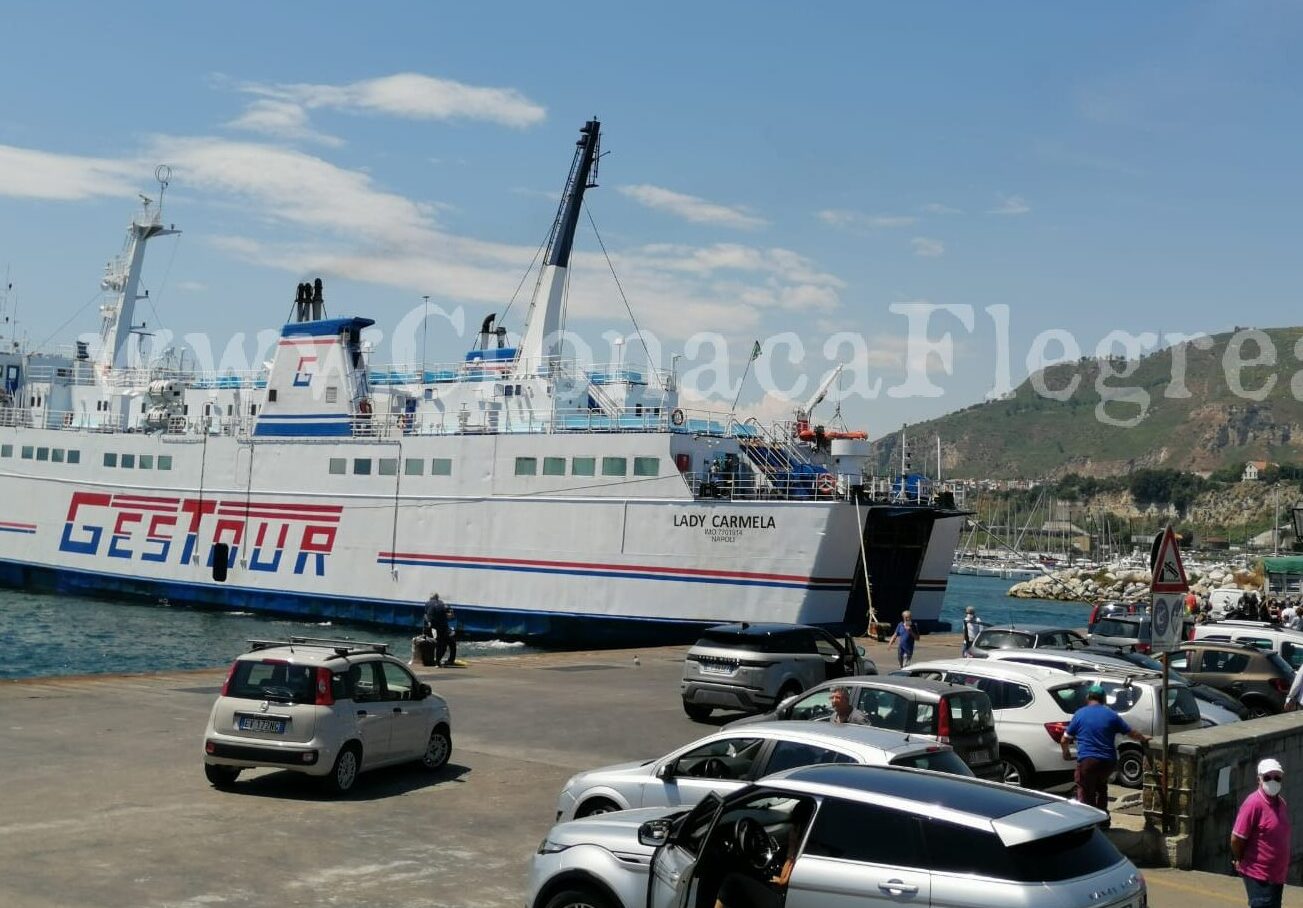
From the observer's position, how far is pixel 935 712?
11.6 m

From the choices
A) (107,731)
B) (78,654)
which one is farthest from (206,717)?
(78,654)

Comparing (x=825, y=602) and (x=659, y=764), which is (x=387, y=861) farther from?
(x=825, y=602)

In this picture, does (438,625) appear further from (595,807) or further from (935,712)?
(595,807)

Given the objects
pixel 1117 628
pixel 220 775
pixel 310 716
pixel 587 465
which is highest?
pixel 587 465

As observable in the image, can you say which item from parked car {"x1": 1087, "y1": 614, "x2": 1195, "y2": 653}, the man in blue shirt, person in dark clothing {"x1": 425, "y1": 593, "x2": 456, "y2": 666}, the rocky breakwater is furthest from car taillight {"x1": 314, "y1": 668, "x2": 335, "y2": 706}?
the rocky breakwater

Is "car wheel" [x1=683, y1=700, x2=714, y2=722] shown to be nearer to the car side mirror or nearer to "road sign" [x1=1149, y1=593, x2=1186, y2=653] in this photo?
"road sign" [x1=1149, y1=593, x2=1186, y2=653]

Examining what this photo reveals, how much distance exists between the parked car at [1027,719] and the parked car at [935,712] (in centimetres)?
103

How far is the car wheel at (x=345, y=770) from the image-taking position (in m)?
12.0

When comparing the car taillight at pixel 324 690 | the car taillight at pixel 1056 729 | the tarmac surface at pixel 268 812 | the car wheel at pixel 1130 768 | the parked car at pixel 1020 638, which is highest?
the parked car at pixel 1020 638

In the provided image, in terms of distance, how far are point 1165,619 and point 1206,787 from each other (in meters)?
1.87

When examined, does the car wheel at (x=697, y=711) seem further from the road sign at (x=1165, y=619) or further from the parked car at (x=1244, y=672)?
the road sign at (x=1165, y=619)

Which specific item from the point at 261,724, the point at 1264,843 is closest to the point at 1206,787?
the point at 1264,843

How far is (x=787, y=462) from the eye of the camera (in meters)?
37.7

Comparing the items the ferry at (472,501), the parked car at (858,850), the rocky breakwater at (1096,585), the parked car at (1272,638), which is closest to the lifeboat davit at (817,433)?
the ferry at (472,501)
